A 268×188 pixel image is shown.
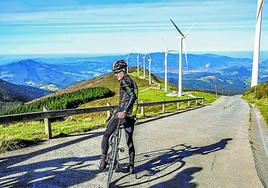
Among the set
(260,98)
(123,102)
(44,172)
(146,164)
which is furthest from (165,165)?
(260,98)

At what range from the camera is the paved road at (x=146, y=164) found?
759cm

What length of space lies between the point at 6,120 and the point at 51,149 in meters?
1.54

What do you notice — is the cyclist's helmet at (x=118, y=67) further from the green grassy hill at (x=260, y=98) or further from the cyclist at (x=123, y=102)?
the green grassy hill at (x=260, y=98)

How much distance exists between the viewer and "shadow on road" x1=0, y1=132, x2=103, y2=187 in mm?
7250

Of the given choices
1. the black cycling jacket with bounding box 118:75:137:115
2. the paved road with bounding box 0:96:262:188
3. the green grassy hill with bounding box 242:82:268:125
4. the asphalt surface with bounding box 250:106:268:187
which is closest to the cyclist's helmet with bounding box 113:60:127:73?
the black cycling jacket with bounding box 118:75:137:115

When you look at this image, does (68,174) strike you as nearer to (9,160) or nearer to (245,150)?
(9,160)

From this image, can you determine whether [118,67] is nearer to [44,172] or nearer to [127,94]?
[127,94]

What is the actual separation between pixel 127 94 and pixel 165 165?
2361 mm

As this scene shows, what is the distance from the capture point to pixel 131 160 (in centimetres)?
828

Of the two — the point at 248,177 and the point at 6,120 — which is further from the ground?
the point at 6,120

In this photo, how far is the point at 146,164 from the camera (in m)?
9.31

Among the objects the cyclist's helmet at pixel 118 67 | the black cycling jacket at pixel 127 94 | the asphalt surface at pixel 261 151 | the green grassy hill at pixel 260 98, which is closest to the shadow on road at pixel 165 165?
the asphalt surface at pixel 261 151

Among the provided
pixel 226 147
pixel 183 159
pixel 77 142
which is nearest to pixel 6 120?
pixel 77 142

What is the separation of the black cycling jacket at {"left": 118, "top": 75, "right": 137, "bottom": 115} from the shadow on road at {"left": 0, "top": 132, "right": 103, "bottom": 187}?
1.53 metres
